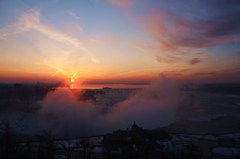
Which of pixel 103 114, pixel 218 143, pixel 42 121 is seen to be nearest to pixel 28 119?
pixel 42 121

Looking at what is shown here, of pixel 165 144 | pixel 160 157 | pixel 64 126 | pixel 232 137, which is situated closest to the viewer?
pixel 160 157

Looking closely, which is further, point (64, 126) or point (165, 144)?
point (64, 126)

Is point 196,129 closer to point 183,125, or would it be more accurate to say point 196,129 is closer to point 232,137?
point 183,125

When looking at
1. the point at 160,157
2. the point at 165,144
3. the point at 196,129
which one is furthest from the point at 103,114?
the point at 160,157

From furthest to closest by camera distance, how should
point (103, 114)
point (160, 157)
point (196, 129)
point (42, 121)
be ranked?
1. point (103, 114)
2. point (42, 121)
3. point (196, 129)
4. point (160, 157)

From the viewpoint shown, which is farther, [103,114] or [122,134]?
[103,114]

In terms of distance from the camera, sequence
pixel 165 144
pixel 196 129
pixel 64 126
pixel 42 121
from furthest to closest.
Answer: pixel 42 121 < pixel 64 126 < pixel 196 129 < pixel 165 144

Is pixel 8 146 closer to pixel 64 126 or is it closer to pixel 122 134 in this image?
pixel 122 134

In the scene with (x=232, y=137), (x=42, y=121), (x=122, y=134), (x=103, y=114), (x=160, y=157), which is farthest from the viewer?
(x=103, y=114)
